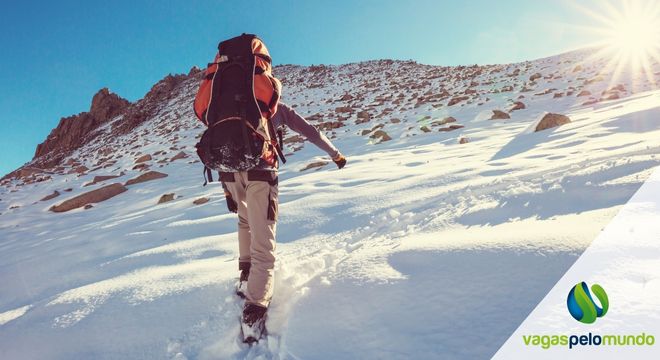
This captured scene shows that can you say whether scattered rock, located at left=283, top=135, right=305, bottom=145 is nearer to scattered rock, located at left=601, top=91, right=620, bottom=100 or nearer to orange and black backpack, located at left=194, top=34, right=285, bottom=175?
scattered rock, located at left=601, top=91, right=620, bottom=100

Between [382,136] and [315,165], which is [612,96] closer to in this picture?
[382,136]

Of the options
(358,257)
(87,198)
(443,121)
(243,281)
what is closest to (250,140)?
(243,281)

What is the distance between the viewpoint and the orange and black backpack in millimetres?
2096

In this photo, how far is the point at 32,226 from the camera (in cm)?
746

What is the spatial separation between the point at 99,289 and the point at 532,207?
11.6ft

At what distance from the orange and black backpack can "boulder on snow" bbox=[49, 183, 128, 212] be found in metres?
8.54

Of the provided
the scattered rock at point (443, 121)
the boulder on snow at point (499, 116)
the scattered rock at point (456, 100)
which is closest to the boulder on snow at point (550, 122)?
the boulder on snow at point (499, 116)

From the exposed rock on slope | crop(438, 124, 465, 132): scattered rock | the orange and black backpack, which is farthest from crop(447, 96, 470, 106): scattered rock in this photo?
the exposed rock on slope

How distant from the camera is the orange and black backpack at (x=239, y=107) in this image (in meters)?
2.10

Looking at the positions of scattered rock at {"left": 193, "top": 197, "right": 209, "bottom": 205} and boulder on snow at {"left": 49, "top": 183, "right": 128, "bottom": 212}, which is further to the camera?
boulder on snow at {"left": 49, "top": 183, "right": 128, "bottom": 212}

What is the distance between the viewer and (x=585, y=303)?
1.43 metres

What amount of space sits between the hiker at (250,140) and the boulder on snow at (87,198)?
8483mm

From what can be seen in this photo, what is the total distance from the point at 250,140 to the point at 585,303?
1817mm

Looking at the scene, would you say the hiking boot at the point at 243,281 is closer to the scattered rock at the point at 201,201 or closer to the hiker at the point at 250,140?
the hiker at the point at 250,140
